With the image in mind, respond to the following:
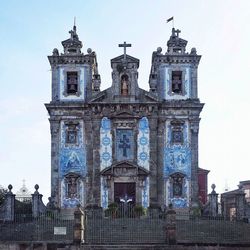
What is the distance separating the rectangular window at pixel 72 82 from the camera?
154ft

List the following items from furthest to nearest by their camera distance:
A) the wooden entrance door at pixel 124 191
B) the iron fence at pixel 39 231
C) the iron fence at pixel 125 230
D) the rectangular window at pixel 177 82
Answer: the rectangular window at pixel 177 82, the wooden entrance door at pixel 124 191, the iron fence at pixel 39 231, the iron fence at pixel 125 230

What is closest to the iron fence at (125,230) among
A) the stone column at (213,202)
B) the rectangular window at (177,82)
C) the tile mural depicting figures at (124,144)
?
the stone column at (213,202)

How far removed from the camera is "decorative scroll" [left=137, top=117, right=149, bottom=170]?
45.4 m

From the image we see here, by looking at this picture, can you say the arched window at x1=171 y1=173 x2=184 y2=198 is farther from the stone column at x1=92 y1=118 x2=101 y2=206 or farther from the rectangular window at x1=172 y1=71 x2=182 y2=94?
the rectangular window at x1=172 y1=71 x2=182 y2=94

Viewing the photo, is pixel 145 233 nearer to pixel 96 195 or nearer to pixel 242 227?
pixel 242 227

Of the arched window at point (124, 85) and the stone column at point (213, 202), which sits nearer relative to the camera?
the stone column at point (213, 202)

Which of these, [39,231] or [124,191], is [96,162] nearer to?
[124,191]

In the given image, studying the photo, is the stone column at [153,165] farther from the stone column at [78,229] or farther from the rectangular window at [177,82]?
the stone column at [78,229]

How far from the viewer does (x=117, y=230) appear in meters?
34.6

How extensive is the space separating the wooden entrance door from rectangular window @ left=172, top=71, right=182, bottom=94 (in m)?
7.57

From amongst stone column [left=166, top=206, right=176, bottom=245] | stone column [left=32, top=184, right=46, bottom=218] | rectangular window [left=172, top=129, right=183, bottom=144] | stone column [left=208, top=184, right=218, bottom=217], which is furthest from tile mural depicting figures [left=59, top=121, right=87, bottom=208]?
Answer: stone column [left=166, top=206, right=176, bottom=245]

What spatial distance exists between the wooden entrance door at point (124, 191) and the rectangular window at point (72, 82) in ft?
24.7

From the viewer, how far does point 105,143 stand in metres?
45.8

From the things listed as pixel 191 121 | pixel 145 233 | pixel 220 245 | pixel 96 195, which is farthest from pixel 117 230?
pixel 191 121
